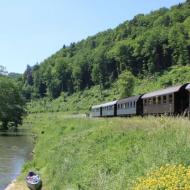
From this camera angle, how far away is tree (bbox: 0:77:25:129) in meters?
97.8

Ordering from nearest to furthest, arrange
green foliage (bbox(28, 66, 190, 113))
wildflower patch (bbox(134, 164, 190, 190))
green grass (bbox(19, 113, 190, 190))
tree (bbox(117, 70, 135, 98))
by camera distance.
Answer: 1. wildflower patch (bbox(134, 164, 190, 190))
2. green grass (bbox(19, 113, 190, 190))
3. tree (bbox(117, 70, 135, 98))
4. green foliage (bbox(28, 66, 190, 113))

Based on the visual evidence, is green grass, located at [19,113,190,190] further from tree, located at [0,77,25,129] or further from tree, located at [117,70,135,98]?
tree, located at [117,70,135,98]

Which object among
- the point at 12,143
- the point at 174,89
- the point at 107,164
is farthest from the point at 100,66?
the point at 107,164

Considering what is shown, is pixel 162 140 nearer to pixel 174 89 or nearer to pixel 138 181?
pixel 138 181

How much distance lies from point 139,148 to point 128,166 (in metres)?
2.11

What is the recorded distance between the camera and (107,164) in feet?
54.9

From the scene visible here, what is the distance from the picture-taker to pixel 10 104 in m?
101

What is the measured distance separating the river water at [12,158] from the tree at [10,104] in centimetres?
3396

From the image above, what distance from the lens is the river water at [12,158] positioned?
110ft

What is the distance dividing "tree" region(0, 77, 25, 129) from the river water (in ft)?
111

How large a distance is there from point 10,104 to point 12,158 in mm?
56556

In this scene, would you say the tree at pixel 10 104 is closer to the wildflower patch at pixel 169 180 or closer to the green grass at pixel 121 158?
the green grass at pixel 121 158

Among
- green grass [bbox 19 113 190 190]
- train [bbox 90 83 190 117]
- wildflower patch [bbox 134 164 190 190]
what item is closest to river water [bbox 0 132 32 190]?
green grass [bbox 19 113 190 190]

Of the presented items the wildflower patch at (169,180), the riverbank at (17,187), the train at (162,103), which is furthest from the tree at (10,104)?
the wildflower patch at (169,180)
